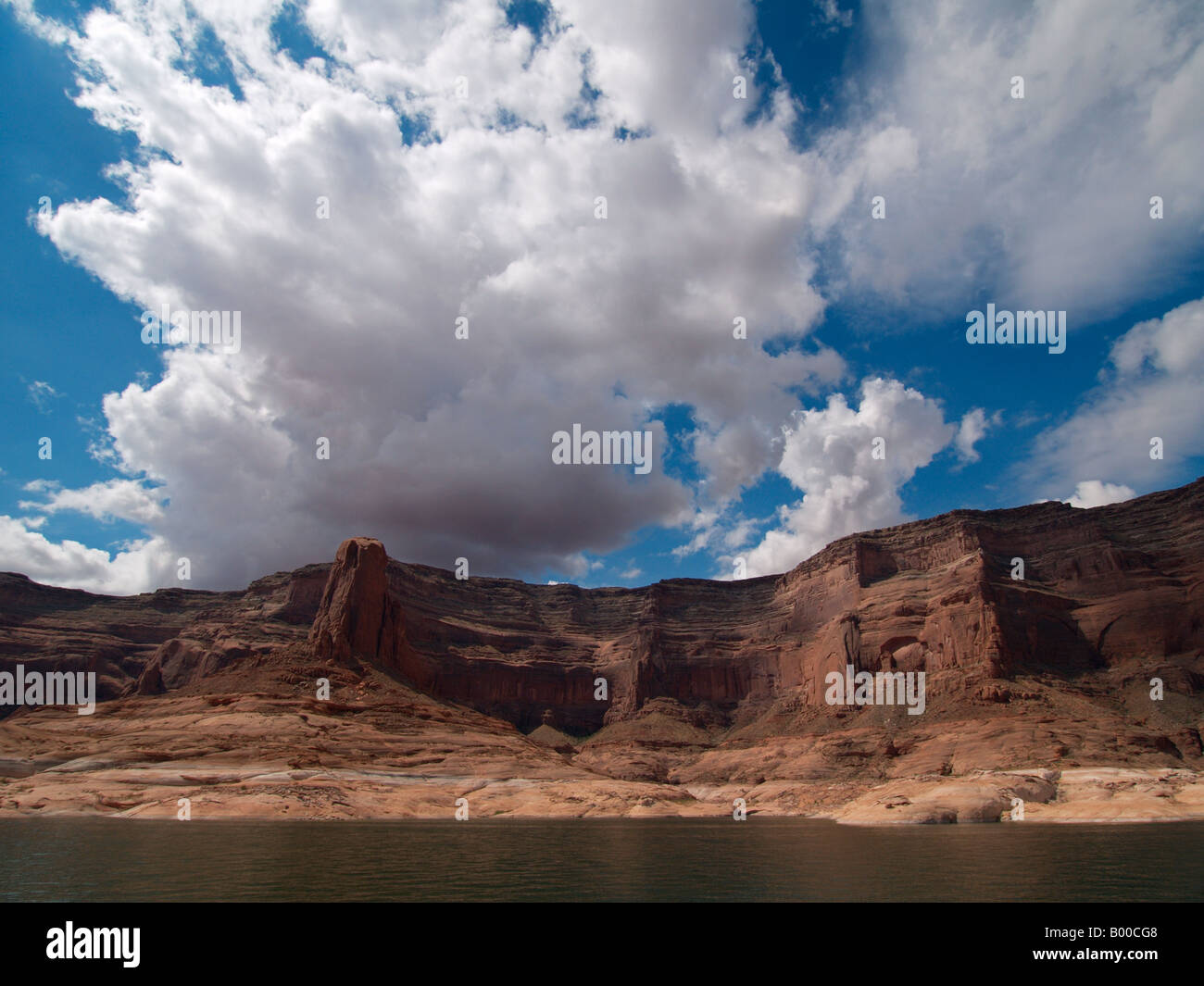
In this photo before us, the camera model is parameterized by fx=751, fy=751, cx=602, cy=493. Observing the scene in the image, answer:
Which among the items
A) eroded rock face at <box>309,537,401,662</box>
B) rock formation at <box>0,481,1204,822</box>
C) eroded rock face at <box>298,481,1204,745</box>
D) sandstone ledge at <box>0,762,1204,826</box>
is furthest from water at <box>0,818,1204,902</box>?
eroded rock face at <box>298,481,1204,745</box>

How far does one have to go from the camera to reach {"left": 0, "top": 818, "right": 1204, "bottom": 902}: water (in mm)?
26375

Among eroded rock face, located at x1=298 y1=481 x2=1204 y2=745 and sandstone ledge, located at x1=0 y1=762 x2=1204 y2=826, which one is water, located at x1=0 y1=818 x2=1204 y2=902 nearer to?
sandstone ledge, located at x1=0 y1=762 x2=1204 y2=826

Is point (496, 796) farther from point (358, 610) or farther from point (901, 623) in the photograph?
point (901, 623)

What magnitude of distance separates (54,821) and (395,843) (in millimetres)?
30751

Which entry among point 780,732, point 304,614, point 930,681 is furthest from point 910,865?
point 304,614

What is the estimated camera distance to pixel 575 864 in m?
36.1

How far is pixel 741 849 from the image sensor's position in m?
43.9

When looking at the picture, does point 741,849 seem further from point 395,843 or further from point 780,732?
point 780,732

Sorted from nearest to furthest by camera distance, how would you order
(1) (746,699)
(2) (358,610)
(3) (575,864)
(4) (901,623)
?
1. (3) (575,864)
2. (2) (358,610)
3. (4) (901,623)
4. (1) (746,699)

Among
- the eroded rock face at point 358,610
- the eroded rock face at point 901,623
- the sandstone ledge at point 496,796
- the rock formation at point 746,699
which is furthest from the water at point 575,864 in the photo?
the eroded rock face at point 901,623

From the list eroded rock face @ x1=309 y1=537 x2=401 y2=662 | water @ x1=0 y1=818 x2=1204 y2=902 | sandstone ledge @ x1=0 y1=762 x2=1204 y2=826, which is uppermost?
eroded rock face @ x1=309 y1=537 x2=401 y2=662

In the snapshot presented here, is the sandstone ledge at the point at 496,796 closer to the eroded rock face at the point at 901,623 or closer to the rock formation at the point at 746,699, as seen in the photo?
the rock formation at the point at 746,699

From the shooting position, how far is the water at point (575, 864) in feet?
86.5

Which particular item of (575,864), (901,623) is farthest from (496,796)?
(901,623)
